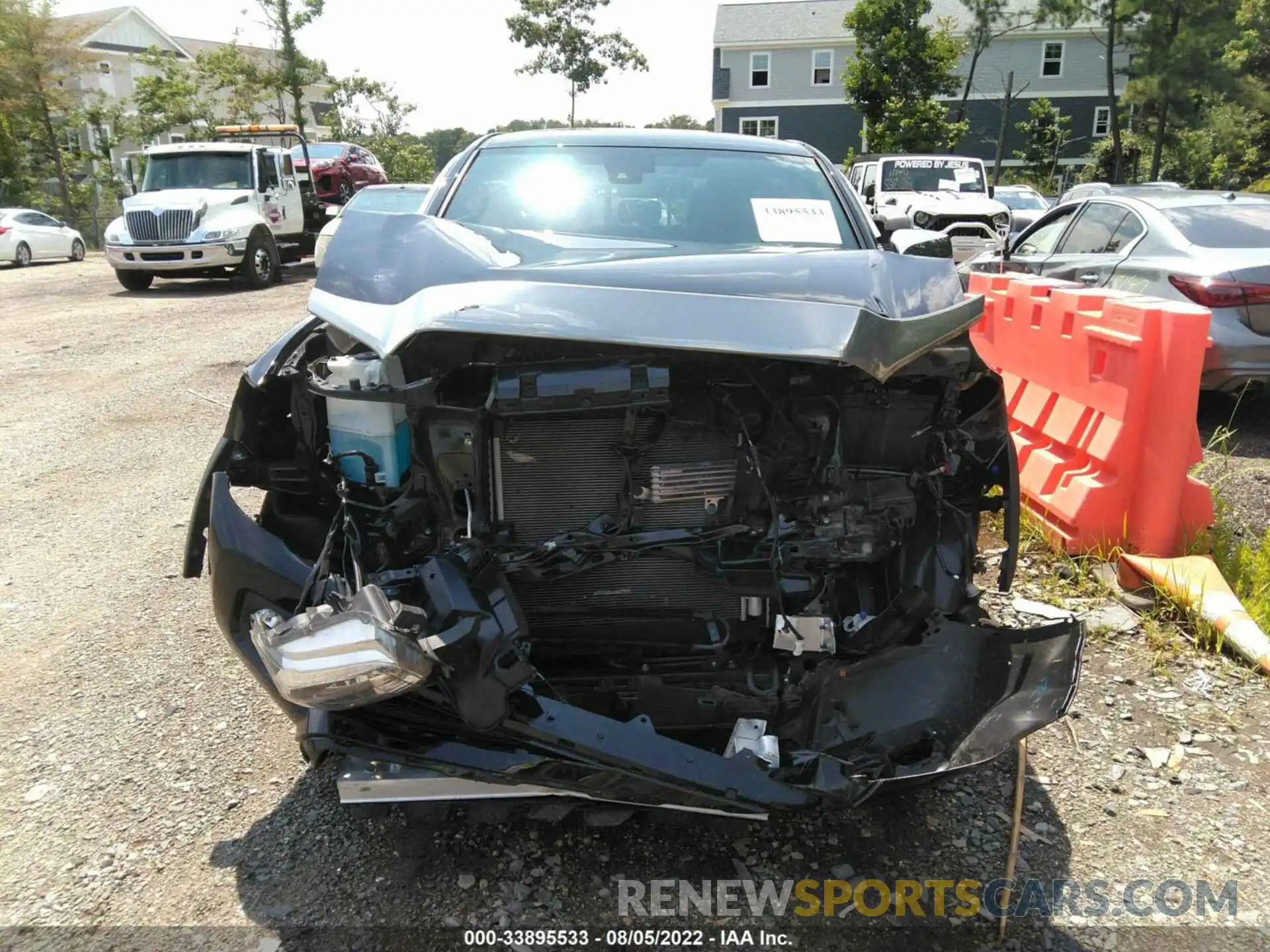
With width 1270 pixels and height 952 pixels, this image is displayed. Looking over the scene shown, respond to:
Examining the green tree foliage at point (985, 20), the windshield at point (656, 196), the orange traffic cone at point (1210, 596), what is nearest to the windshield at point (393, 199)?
the windshield at point (656, 196)

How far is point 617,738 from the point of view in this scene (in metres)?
2.09

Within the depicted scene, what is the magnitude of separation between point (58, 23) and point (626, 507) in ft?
116

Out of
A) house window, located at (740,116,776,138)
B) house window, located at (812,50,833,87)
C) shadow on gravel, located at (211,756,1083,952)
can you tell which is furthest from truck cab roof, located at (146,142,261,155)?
house window, located at (812,50,833,87)

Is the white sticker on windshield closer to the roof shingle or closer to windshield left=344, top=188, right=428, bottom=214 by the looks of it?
windshield left=344, top=188, right=428, bottom=214

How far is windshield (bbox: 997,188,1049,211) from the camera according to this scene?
68.0ft

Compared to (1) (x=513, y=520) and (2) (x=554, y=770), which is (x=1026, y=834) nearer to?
(2) (x=554, y=770)

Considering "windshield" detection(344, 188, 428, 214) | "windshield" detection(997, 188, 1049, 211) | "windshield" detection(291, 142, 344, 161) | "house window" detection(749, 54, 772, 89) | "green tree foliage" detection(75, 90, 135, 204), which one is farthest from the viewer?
"house window" detection(749, 54, 772, 89)

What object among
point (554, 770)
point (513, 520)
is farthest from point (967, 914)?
point (513, 520)

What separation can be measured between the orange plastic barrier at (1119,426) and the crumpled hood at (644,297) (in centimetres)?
184

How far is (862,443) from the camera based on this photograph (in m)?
2.56

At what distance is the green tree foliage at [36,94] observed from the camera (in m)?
27.5

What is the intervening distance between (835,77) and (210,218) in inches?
1407

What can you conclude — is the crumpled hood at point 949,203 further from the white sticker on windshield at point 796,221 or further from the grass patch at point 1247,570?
the white sticker on windshield at point 796,221

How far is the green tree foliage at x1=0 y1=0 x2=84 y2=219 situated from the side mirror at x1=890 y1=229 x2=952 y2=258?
1288 inches
